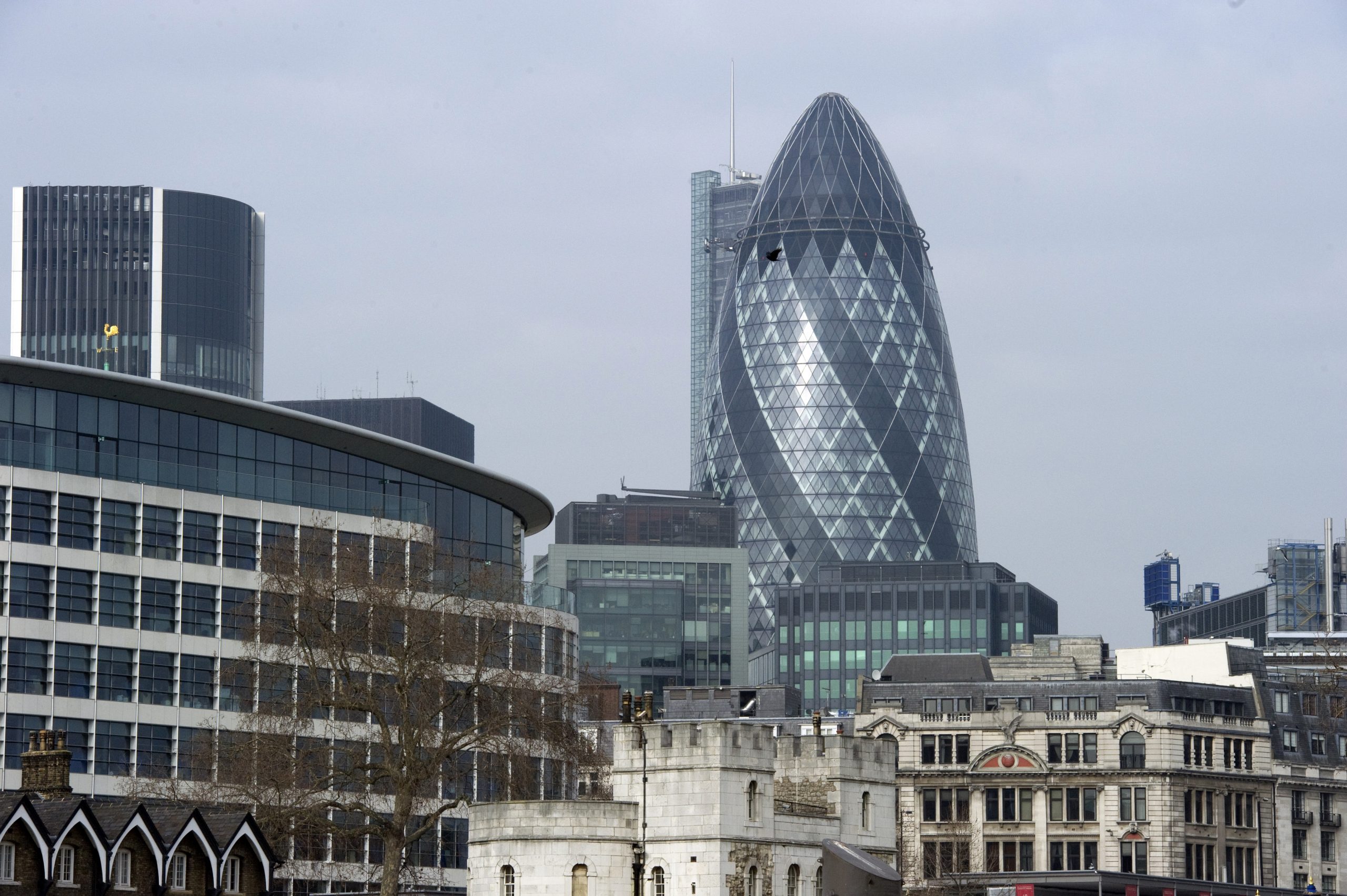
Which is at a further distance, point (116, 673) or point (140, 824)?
point (116, 673)

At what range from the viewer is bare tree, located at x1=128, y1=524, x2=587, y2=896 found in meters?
86.6

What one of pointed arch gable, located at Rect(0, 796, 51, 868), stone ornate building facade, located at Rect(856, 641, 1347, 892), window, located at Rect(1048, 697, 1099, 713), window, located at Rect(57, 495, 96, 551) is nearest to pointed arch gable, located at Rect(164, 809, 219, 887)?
pointed arch gable, located at Rect(0, 796, 51, 868)

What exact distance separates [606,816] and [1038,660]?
348ft

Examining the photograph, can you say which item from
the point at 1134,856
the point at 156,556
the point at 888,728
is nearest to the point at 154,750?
the point at 156,556

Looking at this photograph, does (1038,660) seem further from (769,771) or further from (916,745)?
(769,771)

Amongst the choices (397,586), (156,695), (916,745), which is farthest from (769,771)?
(916,745)

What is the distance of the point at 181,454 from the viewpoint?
367 feet

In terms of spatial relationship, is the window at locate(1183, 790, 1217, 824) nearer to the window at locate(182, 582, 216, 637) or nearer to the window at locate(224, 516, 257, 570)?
the window at locate(224, 516, 257, 570)

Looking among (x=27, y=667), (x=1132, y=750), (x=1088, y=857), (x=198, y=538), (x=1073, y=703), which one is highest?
(x=198, y=538)

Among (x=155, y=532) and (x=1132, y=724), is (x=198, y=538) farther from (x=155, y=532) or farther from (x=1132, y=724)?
(x=1132, y=724)

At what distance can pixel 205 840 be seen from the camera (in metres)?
76.9

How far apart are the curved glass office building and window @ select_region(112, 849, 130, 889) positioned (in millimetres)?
20425

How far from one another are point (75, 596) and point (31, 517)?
13.2 ft

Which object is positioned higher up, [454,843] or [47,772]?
[47,772]
